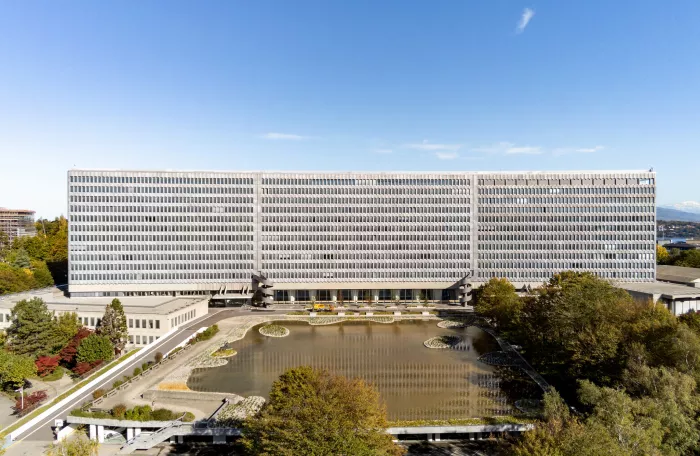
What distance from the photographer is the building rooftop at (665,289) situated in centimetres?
8181

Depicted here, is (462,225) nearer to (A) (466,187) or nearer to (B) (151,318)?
(A) (466,187)

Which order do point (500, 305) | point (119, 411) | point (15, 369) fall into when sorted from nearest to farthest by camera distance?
point (119, 411)
point (15, 369)
point (500, 305)

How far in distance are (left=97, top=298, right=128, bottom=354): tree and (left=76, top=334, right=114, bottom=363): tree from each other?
294cm

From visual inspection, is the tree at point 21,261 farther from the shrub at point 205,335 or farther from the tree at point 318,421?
the tree at point 318,421

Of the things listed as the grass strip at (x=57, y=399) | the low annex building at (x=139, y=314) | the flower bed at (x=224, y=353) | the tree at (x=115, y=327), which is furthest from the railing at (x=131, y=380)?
the low annex building at (x=139, y=314)

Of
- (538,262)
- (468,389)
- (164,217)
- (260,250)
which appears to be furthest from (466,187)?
(164,217)

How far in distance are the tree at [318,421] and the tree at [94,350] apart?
1404 inches

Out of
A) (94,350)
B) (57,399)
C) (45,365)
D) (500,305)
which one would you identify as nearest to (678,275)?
(500,305)

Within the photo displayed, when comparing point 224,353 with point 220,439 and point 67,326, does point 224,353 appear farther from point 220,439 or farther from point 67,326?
point 67,326

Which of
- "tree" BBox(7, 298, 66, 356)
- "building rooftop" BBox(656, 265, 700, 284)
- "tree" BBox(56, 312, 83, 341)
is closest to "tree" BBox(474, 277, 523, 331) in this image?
"building rooftop" BBox(656, 265, 700, 284)

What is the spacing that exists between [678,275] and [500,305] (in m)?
57.6

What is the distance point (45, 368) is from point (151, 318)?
1784 centimetres

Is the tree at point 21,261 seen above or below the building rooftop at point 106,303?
above

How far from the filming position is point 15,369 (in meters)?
50.2
